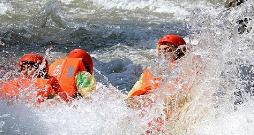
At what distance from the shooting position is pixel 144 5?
1007cm

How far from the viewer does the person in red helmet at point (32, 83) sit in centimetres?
438

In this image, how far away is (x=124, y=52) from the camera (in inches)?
289

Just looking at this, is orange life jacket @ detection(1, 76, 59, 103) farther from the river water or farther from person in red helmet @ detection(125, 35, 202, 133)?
person in red helmet @ detection(125, 35, 202, 133)

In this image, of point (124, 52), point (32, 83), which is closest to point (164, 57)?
point (32, 83)

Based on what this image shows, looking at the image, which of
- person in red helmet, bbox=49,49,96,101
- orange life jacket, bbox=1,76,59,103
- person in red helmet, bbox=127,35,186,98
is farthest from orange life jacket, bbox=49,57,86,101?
person in red helmet, bbox=127,35,186,98

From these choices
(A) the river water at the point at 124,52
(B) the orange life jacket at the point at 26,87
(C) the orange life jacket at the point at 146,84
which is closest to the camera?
(A) the river water at the point at 124,52

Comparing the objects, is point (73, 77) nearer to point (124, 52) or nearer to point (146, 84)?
point (146, 84)

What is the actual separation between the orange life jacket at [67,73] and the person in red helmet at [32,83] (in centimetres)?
10

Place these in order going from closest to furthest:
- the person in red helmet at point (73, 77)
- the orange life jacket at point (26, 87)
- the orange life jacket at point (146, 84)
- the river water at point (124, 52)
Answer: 1. the river water at point (124, 52)
2. the orange life jacket at point (146, 84)
3. the orange life jacket at point (26, 87)
4. the person in red helmet at point (73, 77)

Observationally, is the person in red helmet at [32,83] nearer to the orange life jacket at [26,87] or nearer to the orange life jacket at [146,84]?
the orange life jacket at [26,87]

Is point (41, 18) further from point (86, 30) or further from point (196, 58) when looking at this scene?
point (196, 58)

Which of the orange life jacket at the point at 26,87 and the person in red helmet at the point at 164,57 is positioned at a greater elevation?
the person in red helmet at the point at 164,57

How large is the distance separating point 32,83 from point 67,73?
652 mm

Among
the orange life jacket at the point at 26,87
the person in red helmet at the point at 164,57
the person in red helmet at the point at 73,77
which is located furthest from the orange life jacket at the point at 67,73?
the person in red helmet at the point at 164,57
